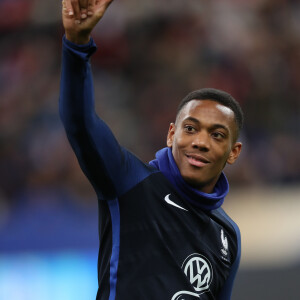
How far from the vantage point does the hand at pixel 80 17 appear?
2.14 metres

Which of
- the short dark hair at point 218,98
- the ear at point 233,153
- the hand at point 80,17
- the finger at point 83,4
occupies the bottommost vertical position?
the hand at point 80,17

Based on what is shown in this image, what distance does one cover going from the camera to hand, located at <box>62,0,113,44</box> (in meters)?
2.14

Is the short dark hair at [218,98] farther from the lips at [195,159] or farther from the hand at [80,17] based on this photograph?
the hand at [80,17]

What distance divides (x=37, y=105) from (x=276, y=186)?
3.54m

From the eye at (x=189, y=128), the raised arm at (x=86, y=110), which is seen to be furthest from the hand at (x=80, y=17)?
the eye at (x=189, y=128)

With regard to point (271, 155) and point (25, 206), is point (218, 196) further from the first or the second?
point (271, 155)

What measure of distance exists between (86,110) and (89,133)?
87 mm

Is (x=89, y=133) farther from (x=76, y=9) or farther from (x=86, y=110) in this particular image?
(x=76, y=9)

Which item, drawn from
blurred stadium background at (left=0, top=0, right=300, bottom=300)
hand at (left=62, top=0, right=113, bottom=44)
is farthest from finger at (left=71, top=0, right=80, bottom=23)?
blurred stadium background at (left=0, top=0, right=300, bottom=300)

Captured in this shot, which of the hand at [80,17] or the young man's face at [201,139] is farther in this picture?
the young man's face at [201,139]

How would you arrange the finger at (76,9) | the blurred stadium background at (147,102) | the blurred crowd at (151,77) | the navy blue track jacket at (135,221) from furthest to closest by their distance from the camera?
the blurred crowd at (151,77), the blurred stadium background at (147,102), the navy blue track jacket at (135,221), the finger at (76,9)

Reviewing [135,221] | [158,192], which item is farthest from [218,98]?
[135,221]

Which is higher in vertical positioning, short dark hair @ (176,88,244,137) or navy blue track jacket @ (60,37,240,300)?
short dark hair @ (176,88,244,137)

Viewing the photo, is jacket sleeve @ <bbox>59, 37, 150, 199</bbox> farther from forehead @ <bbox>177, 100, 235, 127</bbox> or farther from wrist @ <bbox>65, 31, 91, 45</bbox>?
forehead @ <bbox>177, 100, 235, 127</bbox>
